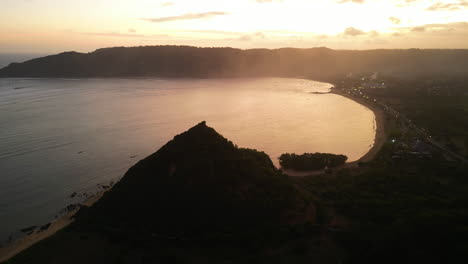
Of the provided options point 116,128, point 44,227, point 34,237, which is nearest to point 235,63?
point 116,128

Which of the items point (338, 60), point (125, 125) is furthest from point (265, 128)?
point (338, 60)

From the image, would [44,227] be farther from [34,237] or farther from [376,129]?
[376,129]

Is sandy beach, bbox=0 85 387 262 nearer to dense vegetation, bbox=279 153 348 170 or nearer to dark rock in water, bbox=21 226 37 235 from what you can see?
dark rock in water, bbox=21 226 37 235

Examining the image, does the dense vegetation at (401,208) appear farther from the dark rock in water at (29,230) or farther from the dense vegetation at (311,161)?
the dark rock in water at (29,230)

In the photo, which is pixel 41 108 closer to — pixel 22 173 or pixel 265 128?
pixel 22 173

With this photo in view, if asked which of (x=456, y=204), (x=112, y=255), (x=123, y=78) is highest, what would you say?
(x=123, y=78)

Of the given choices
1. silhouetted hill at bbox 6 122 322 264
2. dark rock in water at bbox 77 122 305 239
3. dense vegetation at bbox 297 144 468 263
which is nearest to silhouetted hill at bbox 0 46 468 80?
dense vegetation at bbox 297 144 468 263
